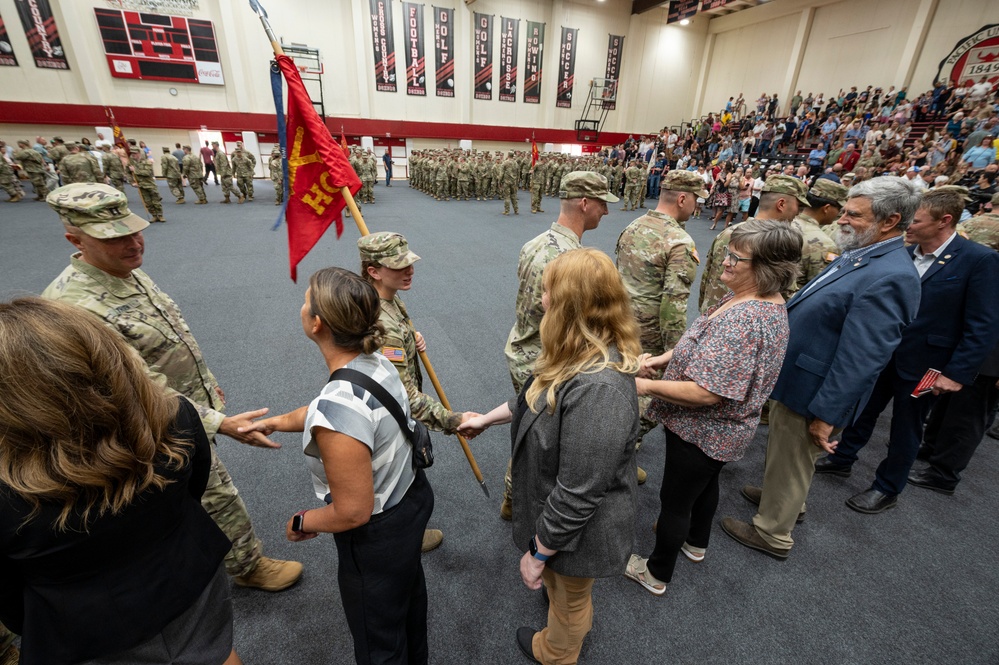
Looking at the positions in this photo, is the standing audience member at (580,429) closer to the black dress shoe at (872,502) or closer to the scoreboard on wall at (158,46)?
the black dress shoe at (872,502)

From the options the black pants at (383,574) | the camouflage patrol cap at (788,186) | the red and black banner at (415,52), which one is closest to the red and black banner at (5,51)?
the red and black banner at (415,52)

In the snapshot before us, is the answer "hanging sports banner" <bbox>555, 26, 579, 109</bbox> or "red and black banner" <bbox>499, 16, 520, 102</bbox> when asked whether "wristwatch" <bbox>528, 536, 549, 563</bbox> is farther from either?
"hanging sports banner" <bbox>555, 26, 579, 109</bbox>

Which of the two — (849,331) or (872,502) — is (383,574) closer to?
(849,331)

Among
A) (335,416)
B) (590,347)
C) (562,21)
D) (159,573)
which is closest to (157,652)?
(159,573)

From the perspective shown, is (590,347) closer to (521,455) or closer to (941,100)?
(521,455)

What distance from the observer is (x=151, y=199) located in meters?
9.24

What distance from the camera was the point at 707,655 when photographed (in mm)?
1882

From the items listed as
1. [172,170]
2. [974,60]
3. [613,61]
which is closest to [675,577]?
[172,170]

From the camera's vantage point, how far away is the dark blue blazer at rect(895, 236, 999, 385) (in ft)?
7.61

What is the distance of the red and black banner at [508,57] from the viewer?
761 inches

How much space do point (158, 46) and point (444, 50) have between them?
1076 centimetres

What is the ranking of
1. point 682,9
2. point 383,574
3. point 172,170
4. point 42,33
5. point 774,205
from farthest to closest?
point 682,9, point 42,33, point 172,170, point 774,205, point 383,574

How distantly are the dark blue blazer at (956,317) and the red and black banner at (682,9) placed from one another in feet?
70.8

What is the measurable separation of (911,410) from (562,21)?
23432 millimetres
